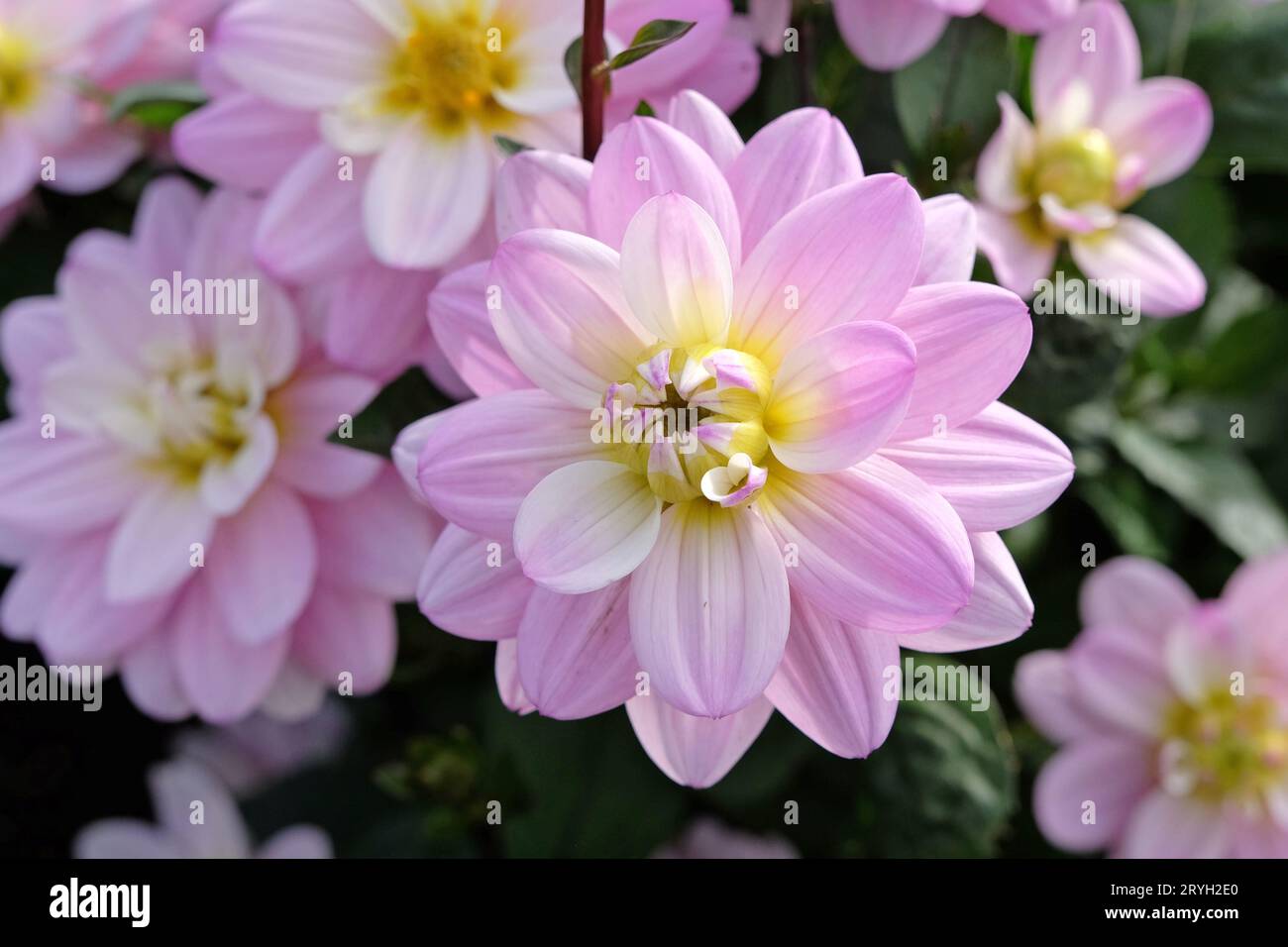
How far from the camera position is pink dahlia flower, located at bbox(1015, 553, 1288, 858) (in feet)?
2.63

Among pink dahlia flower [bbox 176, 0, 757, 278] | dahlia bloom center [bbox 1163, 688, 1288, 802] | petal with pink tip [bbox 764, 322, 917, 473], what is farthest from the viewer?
dahlia bloom center [bbox 1163, 688, 1288, 802]

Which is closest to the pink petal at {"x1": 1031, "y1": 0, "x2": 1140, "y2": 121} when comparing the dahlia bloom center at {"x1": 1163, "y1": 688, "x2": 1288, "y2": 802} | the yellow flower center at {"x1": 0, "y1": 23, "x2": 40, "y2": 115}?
the dahlia bloom center at {"x1": 1163, "y1": 688, "x2": 1288, "y2": 802}

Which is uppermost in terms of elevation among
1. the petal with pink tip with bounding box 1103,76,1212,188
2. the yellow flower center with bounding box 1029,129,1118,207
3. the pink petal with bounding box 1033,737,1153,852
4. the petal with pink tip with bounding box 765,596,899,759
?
the petal with pink tip with bounding box 1103,76,1212,188

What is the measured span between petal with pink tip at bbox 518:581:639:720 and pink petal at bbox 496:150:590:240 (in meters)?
0.15

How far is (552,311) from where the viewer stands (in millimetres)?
490

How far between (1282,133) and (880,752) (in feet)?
1.48

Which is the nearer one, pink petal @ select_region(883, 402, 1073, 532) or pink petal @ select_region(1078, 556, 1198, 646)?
pink petal @ select_region(883, 402, 1073, 532)

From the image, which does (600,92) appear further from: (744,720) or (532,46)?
(744,720)

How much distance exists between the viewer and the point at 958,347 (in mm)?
482

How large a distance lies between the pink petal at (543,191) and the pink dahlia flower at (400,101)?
0.27 feet

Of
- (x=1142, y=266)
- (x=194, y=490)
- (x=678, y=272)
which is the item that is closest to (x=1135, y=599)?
(x=1142, y=266)

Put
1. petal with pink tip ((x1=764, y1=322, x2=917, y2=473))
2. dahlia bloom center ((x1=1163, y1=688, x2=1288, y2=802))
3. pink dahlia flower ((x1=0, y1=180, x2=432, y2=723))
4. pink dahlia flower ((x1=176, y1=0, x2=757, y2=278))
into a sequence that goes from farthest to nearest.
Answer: dahlia bloom center ((x1=1163, y1=688, x2=1288, y2=802)) → pink dahlia flower ((x1=0, y1=180, x2=432, y2=723)) → pink dahlia flower ((x1=176, y1=0, x2=757, y2=278)) → petal with pink tip ((x1=764, y1=322, x2=917, y2=473))

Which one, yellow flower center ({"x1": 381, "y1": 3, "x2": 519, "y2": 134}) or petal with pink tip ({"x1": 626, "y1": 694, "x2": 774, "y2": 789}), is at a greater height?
yellow flower center ({"x1": 381, "y1": 3, "x2": 519, "y2": 134})

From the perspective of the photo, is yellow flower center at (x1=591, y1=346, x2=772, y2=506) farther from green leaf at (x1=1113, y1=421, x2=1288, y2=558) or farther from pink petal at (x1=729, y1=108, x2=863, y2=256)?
green leaf at (x1=1113, y1=421, x2=1288, y2=558)
